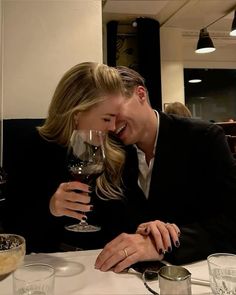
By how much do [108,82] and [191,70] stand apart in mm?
4851

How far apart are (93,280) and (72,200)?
0.71 feet

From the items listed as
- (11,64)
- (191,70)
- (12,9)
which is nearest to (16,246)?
(11,64)

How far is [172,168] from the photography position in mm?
1263

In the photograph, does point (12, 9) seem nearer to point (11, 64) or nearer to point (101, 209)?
point (11, 64)

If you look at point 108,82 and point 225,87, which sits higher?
point 225,87

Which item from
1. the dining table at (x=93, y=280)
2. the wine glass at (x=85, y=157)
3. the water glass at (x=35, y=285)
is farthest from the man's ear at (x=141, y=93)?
the water glass at (x=35, y=285)

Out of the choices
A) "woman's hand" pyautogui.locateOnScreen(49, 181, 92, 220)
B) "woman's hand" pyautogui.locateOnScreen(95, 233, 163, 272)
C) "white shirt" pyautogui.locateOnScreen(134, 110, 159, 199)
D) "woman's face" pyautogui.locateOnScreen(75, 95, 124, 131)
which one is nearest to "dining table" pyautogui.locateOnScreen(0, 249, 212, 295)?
"woman's hand" pyautogui.locateOnScreen(95, 233, 163, 272)

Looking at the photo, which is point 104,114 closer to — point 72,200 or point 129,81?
point 129,81

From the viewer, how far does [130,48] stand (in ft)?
15.6

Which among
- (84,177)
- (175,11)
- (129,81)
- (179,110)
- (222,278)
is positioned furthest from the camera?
(175,11)

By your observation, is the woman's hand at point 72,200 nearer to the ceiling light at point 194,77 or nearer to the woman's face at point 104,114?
the woman's face at point 104,114

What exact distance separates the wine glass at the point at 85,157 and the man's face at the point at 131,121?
347 millimetres

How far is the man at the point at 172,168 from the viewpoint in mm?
1165

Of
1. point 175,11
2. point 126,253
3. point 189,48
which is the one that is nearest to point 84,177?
point 126,253
